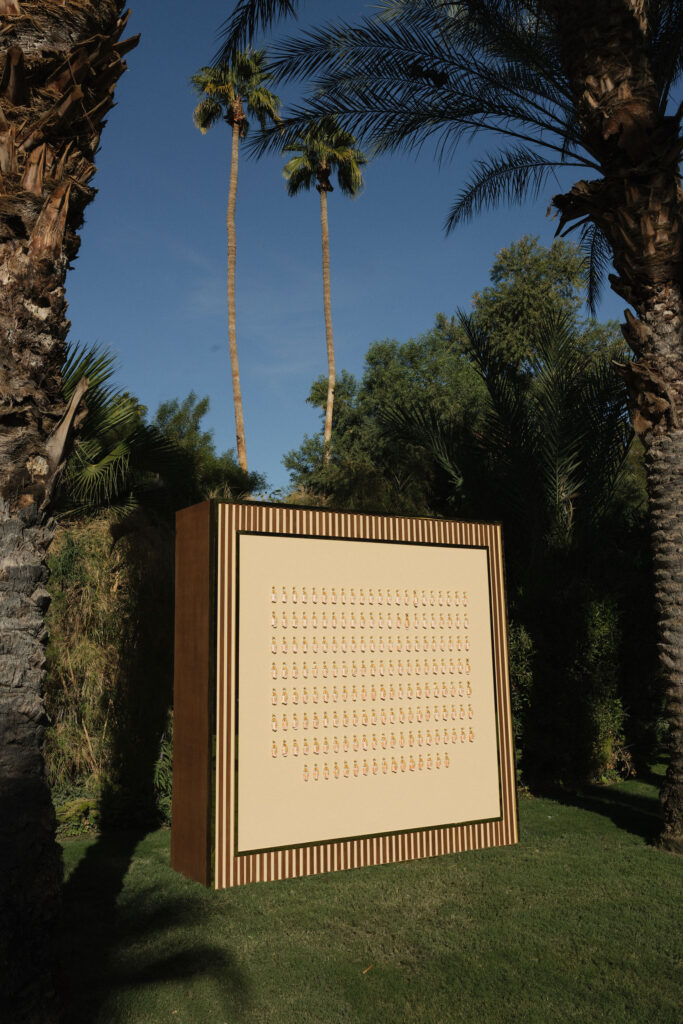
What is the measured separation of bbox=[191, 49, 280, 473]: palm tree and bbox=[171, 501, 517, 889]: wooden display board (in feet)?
53.3

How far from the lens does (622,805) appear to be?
346 inches

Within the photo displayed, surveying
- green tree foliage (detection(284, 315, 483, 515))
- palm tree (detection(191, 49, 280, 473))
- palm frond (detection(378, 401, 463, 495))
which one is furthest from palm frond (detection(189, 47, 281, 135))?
palm frond (detection(378, 401, 463, 495))

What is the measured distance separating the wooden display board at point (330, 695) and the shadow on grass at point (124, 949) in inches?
15.1

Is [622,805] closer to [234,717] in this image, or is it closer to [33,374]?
[234,717]

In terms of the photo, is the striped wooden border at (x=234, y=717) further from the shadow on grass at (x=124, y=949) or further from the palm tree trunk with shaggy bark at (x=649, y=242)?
the palm tree trunk with shaggy bark at (x=649, y=242)

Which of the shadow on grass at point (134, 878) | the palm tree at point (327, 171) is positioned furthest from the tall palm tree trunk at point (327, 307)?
the shadow on grass at point (134, 878)

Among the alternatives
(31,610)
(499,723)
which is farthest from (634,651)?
(31,610)

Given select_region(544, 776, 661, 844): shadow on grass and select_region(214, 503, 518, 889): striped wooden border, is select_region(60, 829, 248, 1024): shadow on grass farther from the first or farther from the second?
select_region(544, 776, 661, 844): shadow on grass

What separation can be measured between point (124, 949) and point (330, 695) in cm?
209

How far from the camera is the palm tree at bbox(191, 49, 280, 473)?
22.6m

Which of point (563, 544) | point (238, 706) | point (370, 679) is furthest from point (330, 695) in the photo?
point (563, 544)

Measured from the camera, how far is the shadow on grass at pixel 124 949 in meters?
4.27

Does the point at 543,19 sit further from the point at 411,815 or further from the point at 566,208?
the point at 411,815

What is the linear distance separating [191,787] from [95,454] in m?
3.82
